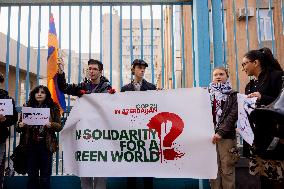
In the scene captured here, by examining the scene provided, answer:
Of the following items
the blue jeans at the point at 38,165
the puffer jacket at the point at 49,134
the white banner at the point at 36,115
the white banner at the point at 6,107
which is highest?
the white banner at the point at 6,107

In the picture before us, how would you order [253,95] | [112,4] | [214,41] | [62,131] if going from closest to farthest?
[253,95], [62,131], [214,41], [112,4]

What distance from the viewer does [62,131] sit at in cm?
416

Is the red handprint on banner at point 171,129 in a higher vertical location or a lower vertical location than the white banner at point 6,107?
lower

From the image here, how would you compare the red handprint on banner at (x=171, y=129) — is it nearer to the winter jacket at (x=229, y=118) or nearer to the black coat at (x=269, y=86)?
the winter jacket at (x=229, y=118)

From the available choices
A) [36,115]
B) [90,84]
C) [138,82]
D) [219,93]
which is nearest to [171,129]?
[219,93]

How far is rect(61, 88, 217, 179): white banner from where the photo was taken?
3879 mm

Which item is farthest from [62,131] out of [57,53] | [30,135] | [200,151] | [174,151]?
[200,151]

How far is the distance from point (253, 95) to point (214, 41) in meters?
1.53

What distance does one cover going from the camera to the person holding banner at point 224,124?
157 inches

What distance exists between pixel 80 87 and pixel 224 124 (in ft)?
6.00

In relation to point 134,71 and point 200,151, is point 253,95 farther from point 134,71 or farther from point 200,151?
point 134,71

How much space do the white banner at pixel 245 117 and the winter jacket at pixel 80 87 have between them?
64.9 inches

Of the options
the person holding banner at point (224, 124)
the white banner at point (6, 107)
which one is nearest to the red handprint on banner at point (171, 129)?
the person holding banner at point (224, 124)

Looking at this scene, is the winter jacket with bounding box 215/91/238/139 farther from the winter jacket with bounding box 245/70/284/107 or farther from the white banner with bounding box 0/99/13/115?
the white banner with bounding box 0/99/13/115
